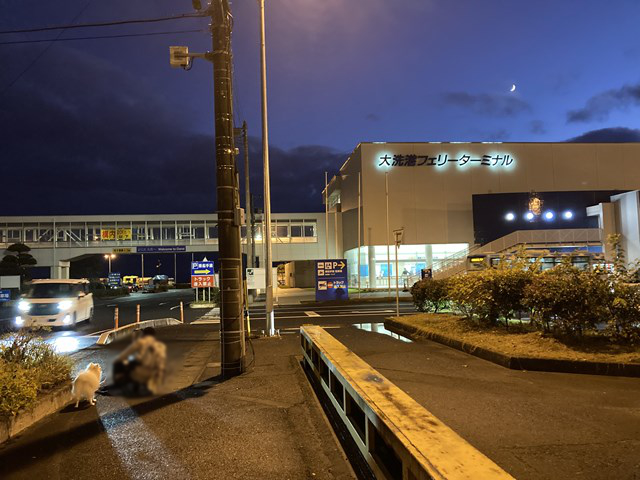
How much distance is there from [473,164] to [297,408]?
45.0 metres

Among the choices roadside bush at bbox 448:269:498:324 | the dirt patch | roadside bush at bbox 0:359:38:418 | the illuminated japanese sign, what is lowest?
the dirt patch

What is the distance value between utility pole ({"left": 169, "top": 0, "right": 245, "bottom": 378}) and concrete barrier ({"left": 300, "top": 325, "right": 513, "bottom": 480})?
2.67 m

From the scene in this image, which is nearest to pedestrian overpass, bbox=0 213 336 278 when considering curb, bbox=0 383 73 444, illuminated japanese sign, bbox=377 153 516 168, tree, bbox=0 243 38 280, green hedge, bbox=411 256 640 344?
tree, bbox=0 243 38 280

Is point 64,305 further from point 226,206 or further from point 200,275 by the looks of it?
point 226,206

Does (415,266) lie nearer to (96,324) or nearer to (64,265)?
(96,324)

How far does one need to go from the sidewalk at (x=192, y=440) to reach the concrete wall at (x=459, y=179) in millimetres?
39364

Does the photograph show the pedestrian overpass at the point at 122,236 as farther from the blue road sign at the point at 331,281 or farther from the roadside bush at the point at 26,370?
the roadside bush at the point at 26,370

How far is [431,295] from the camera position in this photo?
16.0 m

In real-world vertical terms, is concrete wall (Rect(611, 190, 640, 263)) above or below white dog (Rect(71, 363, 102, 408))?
above

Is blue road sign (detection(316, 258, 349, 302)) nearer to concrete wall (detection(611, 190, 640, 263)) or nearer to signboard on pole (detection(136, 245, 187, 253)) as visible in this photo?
concrete wall (detection(611, 190, 640, 263))

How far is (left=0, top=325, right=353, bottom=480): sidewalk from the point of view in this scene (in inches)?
179

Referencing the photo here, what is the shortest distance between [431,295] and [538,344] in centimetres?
665

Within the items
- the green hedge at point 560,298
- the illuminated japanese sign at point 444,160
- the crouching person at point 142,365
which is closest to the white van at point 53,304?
the green hedge at point 560,298

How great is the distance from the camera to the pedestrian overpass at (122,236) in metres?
53.8
